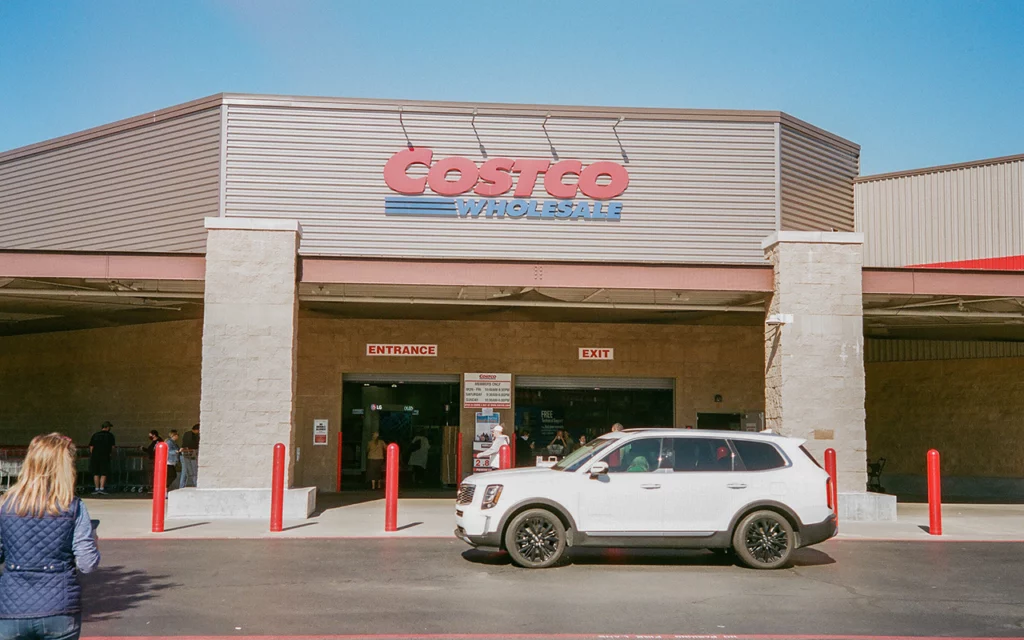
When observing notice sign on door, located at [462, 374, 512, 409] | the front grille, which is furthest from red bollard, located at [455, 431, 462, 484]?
the front grille

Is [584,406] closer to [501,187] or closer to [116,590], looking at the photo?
[501,187]

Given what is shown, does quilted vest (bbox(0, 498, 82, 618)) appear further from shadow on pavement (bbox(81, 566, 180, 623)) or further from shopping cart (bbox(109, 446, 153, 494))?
shopping cart (bbox(109, 446, 153, 494))

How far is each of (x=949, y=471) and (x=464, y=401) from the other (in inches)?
487

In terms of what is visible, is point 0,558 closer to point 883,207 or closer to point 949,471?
point 883,207

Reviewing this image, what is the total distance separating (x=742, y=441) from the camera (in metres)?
11.6

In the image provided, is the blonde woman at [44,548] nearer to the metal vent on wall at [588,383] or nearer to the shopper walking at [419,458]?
the metal vent on wall at [588,383]

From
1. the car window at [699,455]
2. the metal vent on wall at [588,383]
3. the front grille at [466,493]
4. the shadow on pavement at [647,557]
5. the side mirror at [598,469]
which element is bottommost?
the shadow on pavement at [647,557]

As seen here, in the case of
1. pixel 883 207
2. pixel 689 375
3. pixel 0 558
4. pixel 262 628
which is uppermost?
pixel 883 207

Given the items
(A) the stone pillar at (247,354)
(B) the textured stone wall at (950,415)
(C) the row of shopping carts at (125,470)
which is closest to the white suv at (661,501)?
(A) the stone pillar at (247,354)

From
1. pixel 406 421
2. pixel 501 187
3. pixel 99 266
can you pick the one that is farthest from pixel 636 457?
pixel 406 421

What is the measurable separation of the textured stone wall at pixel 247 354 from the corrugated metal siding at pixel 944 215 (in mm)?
13959

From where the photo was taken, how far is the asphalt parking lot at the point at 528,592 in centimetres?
828

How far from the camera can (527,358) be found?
2303 centimetres

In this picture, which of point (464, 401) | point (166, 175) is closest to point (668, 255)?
point (464, 401)
